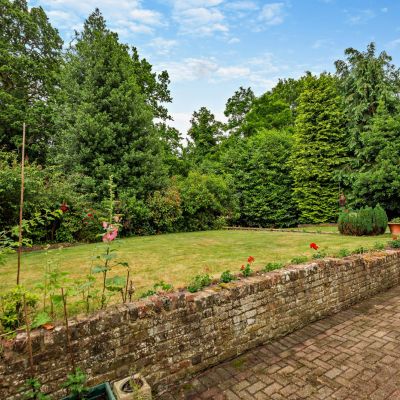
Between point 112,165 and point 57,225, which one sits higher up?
point 112,165

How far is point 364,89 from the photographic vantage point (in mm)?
17422

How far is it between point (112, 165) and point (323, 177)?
1411 cm

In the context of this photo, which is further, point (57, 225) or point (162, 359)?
point (57, 225)

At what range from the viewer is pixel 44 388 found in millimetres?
2256

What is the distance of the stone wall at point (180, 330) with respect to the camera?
229 cm

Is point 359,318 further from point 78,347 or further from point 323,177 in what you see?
point 323,177

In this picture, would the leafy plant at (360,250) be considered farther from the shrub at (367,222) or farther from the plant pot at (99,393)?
the plant pot at (99,393)

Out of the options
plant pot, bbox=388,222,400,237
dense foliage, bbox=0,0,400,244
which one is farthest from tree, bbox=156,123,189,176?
plant pot, bbox=388,222,400,237

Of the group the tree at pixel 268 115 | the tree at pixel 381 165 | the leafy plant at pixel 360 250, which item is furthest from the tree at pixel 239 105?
the leafy plant at pixel 360 250

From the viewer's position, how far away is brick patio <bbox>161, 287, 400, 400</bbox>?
274 centimetres

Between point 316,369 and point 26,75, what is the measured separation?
20.3 m

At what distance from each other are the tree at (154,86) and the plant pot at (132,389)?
732 inches

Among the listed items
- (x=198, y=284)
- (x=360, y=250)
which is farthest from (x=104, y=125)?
(x=360, y=250)

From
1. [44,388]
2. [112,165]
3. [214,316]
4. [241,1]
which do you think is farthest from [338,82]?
[44,388]
